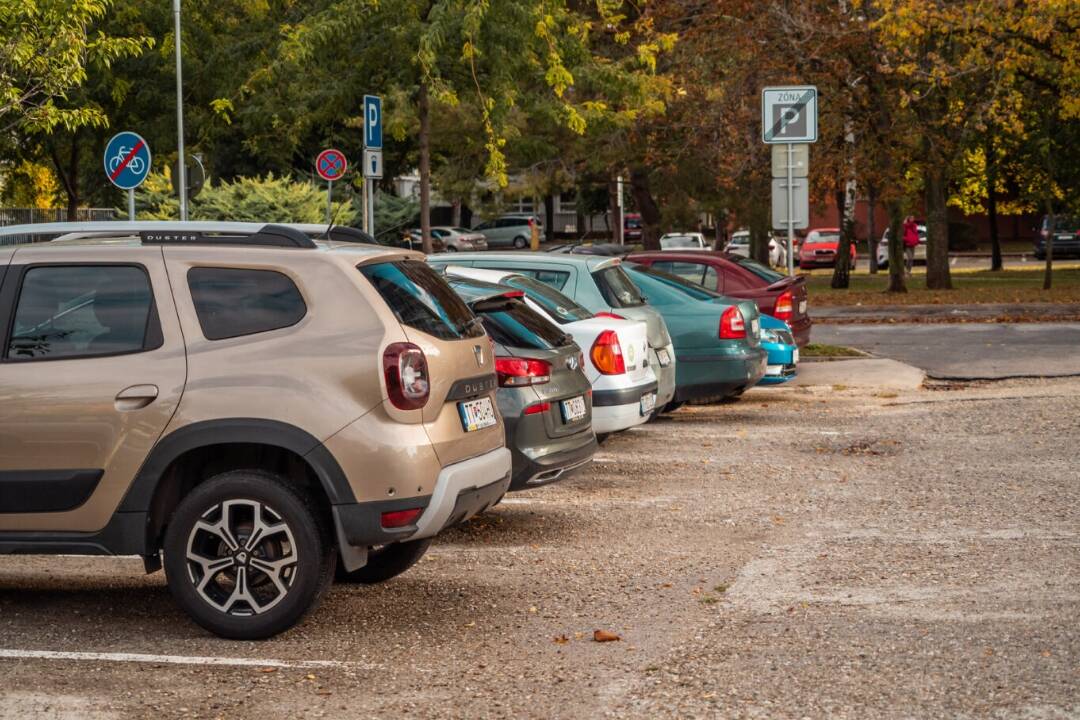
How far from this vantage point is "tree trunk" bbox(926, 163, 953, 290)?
35.9 metres

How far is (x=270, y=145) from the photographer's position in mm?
41312

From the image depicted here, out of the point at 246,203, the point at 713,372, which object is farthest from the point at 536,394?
the point at 246,203

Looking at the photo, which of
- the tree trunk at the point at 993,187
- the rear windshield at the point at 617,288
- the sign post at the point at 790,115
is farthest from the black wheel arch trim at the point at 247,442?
the tree trunk at the point at 993,187

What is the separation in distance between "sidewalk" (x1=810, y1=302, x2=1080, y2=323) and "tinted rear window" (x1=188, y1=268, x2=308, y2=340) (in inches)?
843

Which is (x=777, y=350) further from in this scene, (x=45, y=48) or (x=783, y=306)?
(x=45, y=48)

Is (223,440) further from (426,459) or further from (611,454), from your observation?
(611,454)

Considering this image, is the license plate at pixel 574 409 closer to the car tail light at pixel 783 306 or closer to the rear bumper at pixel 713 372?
the rear bumper at pixel 713 372

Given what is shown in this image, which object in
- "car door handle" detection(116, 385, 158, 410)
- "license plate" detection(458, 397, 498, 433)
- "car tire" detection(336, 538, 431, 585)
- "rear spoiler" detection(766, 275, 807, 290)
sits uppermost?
"rear spoiler" detection(766, 275, 807, 290)

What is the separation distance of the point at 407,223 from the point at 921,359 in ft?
109

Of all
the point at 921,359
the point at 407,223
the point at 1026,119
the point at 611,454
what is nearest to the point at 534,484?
the point at 611,454

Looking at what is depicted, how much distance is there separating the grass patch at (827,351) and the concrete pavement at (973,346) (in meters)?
0.41

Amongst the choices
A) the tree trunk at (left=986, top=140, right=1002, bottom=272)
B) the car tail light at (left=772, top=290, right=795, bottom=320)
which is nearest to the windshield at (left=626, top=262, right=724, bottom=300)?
the car tail light at (left=772, top=290, right=795, bottom=320)

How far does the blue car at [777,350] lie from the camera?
52.7 ft

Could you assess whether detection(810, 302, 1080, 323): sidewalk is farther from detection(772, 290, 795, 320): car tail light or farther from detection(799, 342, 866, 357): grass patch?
detection(772, 290, 795, 320): car tail light
